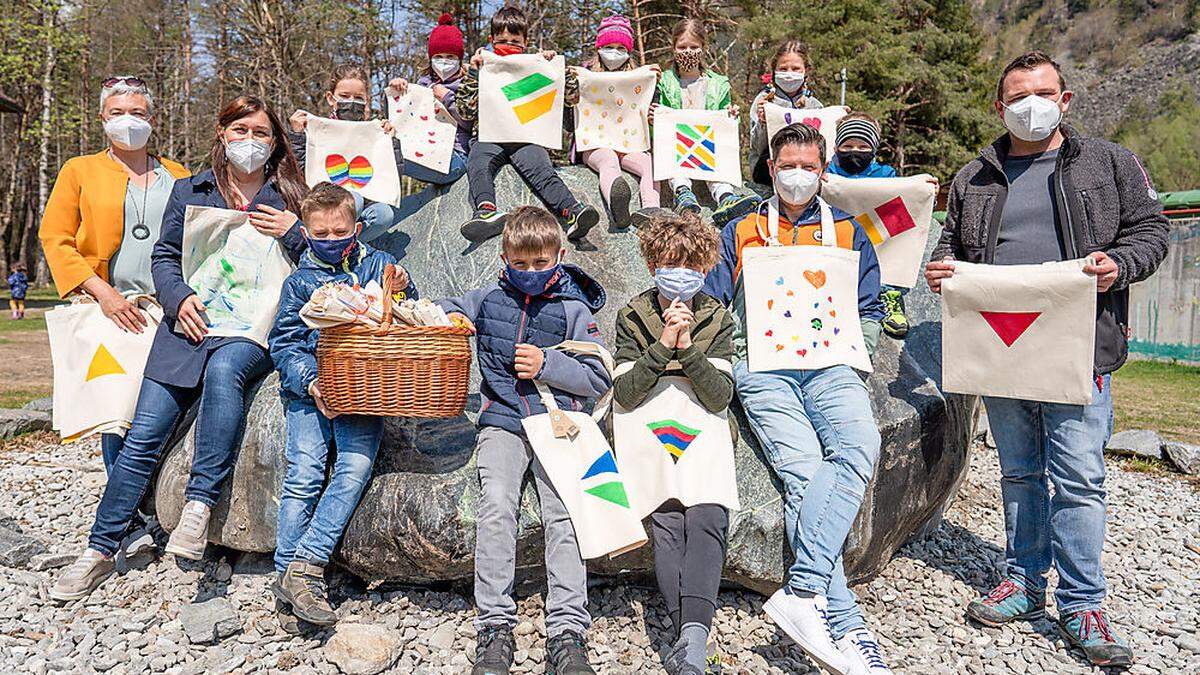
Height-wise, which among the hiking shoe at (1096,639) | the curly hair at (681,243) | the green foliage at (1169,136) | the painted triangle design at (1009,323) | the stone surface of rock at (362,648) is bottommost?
the hiking shoe at (1096,639)

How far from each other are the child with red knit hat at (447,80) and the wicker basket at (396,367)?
10.1 ft

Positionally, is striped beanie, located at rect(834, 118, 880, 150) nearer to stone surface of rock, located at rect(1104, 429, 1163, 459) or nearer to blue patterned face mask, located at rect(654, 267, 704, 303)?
blue patterned face mask, located at rect(654, 267, 704, 303)

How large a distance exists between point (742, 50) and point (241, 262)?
2076cm

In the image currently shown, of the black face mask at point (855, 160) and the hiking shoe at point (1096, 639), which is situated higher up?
the black face mask at point (855, 160)

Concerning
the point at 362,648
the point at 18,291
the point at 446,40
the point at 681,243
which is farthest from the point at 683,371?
the point at 18,291

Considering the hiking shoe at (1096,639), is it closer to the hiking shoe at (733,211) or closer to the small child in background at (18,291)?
the hiking shoe at (733,211)

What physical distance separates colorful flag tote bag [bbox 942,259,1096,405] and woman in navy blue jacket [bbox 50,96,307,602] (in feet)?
10.4

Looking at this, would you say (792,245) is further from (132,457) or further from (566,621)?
(132,457)

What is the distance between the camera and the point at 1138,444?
278 inches

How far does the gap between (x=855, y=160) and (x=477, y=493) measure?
3.17m

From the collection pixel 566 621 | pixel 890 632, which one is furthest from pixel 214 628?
pixel 890 632

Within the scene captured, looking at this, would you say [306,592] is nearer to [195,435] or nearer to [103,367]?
[195,435]

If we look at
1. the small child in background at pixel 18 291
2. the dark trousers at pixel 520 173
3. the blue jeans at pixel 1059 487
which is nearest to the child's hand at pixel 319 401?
the dark trousers at pixel 520 173

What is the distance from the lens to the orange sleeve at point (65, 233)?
4.27m
